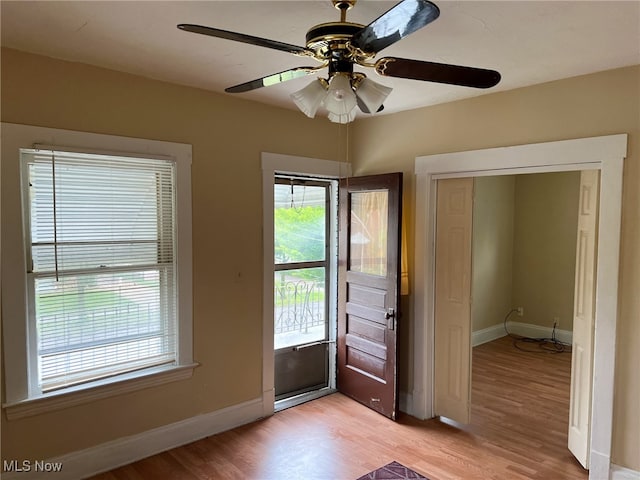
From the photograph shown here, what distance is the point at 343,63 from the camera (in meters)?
1.66

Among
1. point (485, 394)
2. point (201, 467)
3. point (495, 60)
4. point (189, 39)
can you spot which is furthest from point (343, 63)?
point (485, 394)

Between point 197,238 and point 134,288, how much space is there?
54cm

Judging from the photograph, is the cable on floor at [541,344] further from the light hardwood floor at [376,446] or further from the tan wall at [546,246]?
the light hardwood floor at [376,446]

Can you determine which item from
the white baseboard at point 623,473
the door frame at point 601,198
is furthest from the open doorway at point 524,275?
the white baseboard at point 623,473

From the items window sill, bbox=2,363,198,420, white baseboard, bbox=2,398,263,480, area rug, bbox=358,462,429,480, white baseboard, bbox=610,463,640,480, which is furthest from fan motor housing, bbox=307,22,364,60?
white baseboard, bbox=610,463,640,480

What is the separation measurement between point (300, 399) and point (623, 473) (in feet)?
7.88

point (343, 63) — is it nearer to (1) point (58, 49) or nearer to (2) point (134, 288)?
(1) point (58, 49)

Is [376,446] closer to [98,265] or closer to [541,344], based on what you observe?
[98,265]

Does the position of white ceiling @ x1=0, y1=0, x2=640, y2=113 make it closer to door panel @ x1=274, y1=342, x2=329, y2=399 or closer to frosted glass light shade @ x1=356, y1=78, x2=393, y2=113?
frosted glass light shade @ x1=356, y1=78, x2=393, y2=113

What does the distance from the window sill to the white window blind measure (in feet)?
0.19

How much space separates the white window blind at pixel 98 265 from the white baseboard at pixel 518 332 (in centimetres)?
402

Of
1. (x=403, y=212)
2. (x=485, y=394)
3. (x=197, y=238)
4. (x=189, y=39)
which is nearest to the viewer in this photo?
(x=189, y=39)

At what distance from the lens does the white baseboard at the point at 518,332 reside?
5.45m

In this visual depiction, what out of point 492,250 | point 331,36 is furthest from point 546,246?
point 331,36
